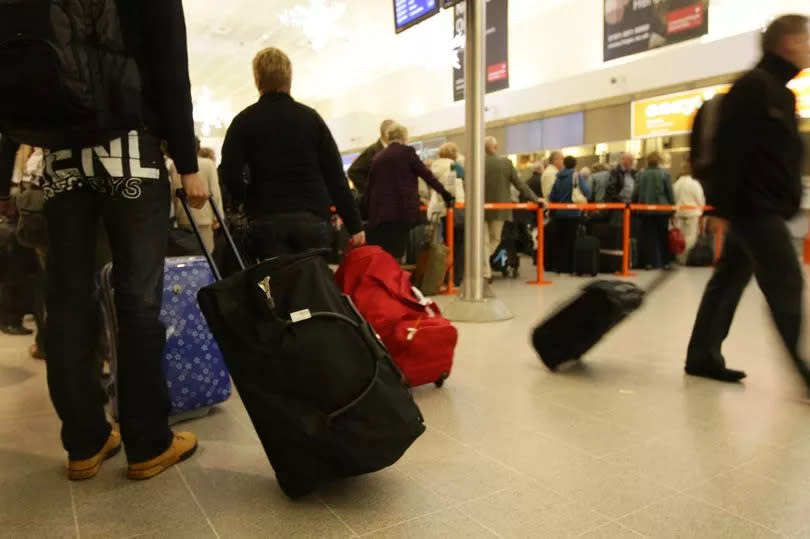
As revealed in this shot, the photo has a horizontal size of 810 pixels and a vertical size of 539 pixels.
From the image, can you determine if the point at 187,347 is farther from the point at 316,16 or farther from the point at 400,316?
the point at 316,16

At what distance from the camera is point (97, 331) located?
1791 millimetres

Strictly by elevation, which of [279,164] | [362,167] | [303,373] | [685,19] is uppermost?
[685,19]

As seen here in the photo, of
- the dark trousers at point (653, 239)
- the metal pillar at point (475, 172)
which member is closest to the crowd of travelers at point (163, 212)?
the metal pillar at point (475, 172)

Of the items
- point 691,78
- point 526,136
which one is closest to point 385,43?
point 526,136

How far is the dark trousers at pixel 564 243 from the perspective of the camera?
7340mm

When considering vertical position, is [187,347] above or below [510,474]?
above

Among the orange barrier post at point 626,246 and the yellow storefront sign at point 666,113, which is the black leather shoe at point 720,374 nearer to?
the orange barrier post at point 626,246

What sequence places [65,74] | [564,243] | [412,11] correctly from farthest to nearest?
1. [564,243]
2. [412,11]
3. [65,74]

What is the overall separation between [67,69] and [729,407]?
2.51 metres

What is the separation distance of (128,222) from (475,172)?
2.93m

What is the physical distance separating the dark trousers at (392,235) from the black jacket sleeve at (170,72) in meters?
3.06

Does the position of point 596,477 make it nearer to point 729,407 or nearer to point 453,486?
point 453,486

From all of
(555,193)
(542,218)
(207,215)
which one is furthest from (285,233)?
(555,193)

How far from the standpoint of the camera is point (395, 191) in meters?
4.69
